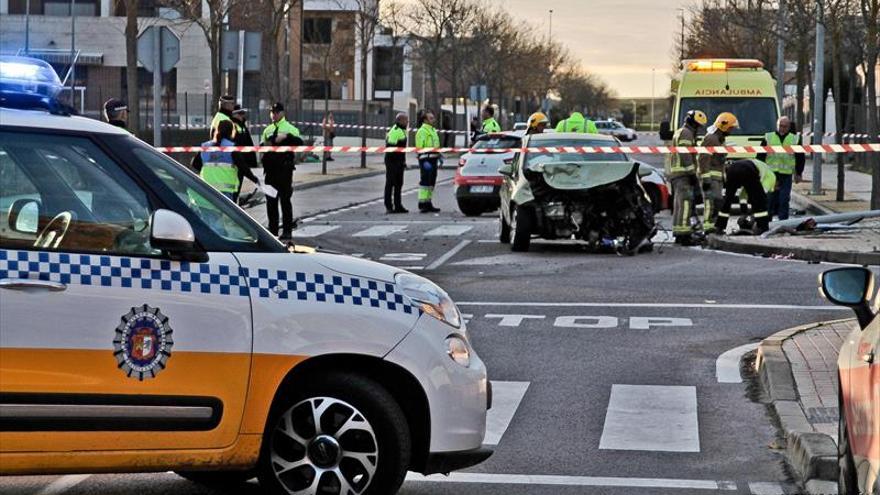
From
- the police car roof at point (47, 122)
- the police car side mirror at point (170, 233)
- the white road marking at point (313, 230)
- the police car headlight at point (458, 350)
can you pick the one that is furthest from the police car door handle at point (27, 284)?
the white road marking at point (313, 230)

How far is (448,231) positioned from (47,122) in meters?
19.1

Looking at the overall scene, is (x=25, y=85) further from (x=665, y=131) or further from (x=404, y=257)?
(x=665, y=131)

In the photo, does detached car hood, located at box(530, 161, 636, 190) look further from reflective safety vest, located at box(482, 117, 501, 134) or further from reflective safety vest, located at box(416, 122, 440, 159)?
reflective safety vest, located at box(482, 117, 501, 134)

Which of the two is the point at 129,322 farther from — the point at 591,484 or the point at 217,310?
the point at 591,484

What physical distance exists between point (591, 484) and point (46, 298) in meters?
2.86

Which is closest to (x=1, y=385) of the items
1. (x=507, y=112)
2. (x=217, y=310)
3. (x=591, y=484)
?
(x=217, y=310)

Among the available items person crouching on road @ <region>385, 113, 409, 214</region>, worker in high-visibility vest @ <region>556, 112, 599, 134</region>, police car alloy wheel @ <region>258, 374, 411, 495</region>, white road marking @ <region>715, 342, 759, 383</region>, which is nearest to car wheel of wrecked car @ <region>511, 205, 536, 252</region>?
worker in high-visibility vest @ <region>556, 112, 599, 134</region>

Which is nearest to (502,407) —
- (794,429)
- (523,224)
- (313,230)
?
(794,429)

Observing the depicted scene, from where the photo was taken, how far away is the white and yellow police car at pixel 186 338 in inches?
255

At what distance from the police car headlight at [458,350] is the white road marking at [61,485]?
6.11 ft

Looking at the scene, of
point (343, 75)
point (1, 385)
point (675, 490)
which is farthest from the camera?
point (343, 75)

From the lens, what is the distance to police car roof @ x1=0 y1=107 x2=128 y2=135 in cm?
671

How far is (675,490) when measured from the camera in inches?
312

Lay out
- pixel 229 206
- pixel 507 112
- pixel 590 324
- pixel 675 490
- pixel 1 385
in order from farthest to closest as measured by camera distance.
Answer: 1. pixel 507 112
2. pixel 590 324
3. pixel 675 490
4. pixel 229 206
5. pixel 1 385
